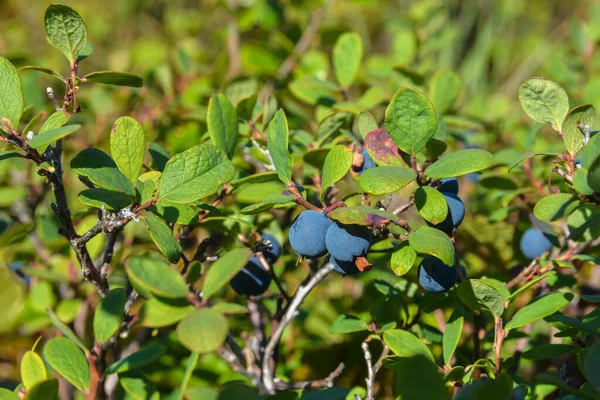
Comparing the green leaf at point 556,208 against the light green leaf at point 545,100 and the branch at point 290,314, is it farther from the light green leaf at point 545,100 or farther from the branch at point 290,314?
the branch at point 290,314

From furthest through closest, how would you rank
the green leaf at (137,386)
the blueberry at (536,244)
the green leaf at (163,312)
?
the blueberry at (536,244)
the green leaf at (137,386)
the green leaf at (163,312)

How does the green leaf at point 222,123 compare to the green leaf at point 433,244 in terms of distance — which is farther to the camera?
the green leaf at point 222,123

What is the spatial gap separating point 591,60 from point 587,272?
810 mm

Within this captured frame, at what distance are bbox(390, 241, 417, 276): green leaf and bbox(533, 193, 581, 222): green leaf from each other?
0.93 ft

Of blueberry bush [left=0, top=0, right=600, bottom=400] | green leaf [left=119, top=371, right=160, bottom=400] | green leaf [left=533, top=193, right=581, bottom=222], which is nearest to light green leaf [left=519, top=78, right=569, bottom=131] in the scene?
blueberry bush [left=0, top=0, right=600, bottom=400]

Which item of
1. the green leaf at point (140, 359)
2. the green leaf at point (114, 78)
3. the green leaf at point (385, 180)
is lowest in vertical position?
the green leaf at point (140, 359)

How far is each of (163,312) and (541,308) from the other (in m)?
0.59

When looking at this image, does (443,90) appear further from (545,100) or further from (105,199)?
(105,199)

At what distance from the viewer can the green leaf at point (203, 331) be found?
664mm

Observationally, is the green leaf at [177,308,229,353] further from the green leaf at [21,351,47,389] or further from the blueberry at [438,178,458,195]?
the blueberry at [438,178,458,195]

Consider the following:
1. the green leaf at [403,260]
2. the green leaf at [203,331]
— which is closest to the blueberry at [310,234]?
the green leaf at [403,260]

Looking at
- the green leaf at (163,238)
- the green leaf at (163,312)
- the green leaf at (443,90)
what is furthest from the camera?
the green leaf at (443,90)

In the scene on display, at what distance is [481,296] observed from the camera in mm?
961

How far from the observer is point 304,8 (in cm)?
250
